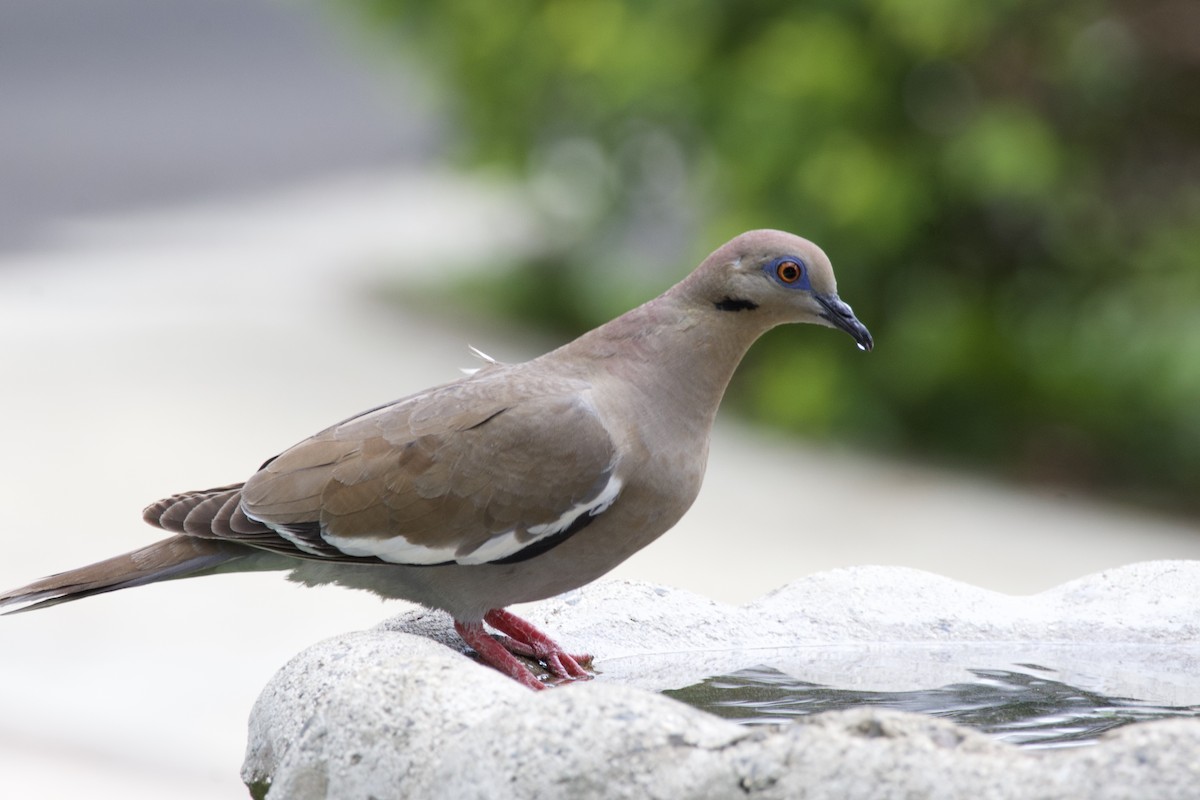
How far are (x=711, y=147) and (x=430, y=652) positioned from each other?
20.4ft

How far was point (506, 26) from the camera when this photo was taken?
32.0 ft

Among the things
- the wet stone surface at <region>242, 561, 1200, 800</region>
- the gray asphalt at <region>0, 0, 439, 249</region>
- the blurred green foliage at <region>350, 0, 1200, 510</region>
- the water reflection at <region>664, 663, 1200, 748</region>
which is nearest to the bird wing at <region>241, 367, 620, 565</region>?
the wet stone surface at <region>242, 561, 1200, 800</region>

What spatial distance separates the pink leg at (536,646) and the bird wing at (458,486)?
212 mm

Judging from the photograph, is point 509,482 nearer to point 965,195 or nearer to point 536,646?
point 536,646

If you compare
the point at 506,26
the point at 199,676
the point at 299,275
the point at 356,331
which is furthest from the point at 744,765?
the point at 299,275

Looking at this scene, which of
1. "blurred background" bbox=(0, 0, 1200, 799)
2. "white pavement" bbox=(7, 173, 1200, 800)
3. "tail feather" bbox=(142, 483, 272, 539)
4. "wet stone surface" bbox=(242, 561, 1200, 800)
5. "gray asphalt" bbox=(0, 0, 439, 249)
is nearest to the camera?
"wet stone surface" bbox=(242, 561, 1200, 800)

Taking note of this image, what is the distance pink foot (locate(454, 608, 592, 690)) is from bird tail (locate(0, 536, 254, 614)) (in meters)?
0.50

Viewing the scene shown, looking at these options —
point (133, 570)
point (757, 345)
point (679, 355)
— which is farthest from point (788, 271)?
point (757, 345)

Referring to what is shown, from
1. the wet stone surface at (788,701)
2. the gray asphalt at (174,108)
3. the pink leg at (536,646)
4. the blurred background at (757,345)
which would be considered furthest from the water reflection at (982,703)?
the gray asphalt at (174,108)

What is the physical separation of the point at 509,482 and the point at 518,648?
384 mm

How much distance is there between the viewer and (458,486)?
3.11 meters

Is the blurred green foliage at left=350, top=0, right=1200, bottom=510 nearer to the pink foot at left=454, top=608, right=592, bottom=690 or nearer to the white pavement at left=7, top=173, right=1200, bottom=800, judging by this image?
the white pavement at left=7, top=173, right=1200, bottom=800

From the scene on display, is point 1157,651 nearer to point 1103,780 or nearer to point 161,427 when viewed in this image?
point 1103,780

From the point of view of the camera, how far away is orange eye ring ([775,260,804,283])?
319 centimetres
